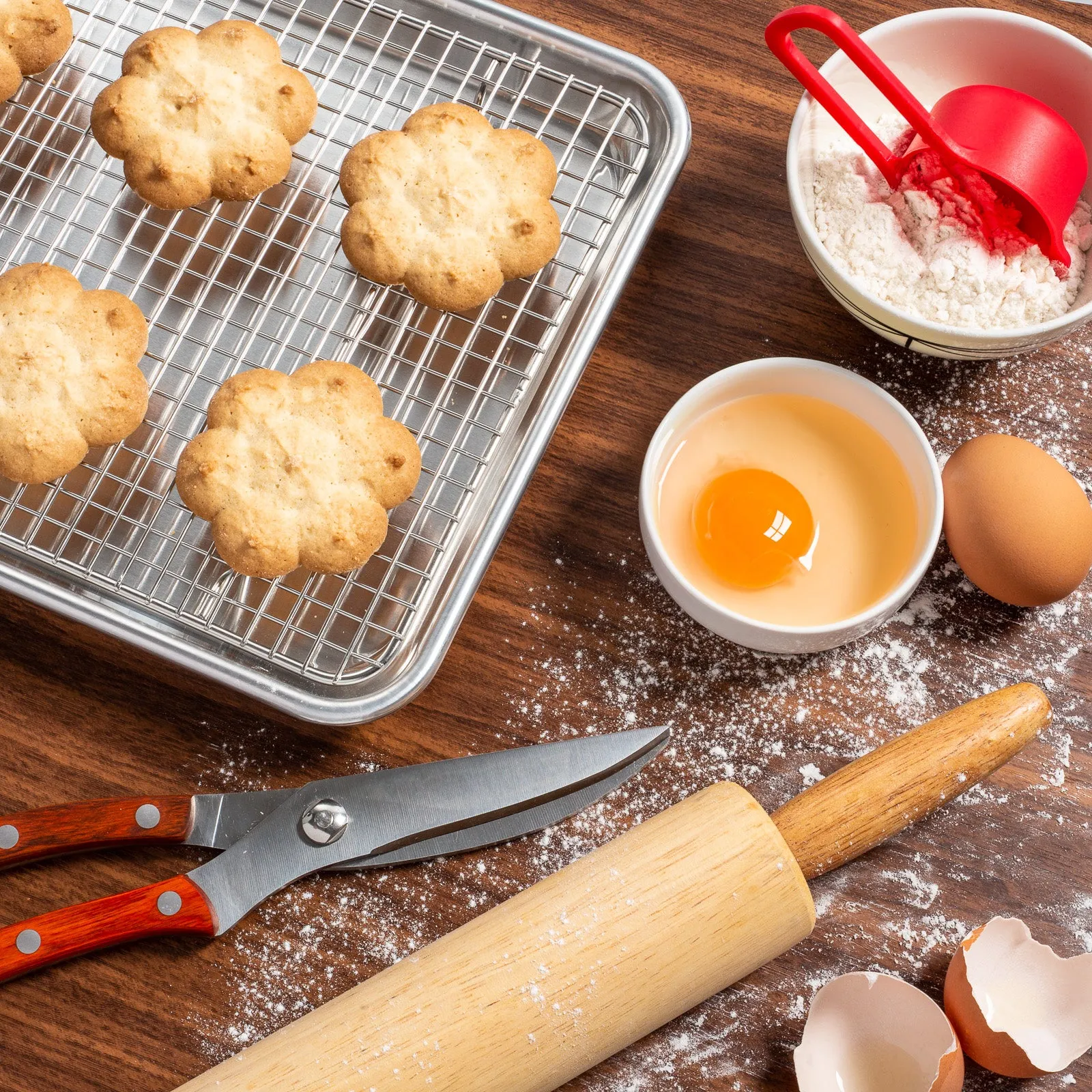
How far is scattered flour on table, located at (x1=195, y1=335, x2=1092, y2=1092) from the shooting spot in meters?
1.52

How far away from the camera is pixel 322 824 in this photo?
1.49 m

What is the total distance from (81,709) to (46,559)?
214 millimetres

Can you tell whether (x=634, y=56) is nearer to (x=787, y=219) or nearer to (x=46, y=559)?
(x=787, y=219)

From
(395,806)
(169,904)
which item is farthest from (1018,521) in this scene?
(169,904)

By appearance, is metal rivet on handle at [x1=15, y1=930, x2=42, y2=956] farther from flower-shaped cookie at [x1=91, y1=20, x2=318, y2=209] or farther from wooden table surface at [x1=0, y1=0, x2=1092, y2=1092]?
flower-shaped cookie at [x1=91, y1=20, x2=318, y2=209]

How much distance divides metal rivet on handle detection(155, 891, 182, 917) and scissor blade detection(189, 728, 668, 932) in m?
0.03

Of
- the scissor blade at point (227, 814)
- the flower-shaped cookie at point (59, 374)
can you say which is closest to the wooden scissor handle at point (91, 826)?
the scissor blade at point (227, 814)

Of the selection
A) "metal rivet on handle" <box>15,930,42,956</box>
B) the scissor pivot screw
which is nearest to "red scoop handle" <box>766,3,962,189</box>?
the scissor pivot screw

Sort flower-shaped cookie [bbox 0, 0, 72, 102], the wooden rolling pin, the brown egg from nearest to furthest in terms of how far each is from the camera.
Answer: the wooden rolling pin < the brown egg < flower-shaped cookie [bbox 0, 0, 72, 102]

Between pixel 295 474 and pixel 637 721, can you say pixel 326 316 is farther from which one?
pixel 637 721

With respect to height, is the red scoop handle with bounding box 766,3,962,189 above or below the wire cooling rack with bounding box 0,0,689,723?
above

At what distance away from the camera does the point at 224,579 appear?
5.10 feet

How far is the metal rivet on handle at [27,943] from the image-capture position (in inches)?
57.1

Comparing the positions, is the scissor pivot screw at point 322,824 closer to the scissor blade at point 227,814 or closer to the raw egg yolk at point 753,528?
the scissor blade at point 227,814
